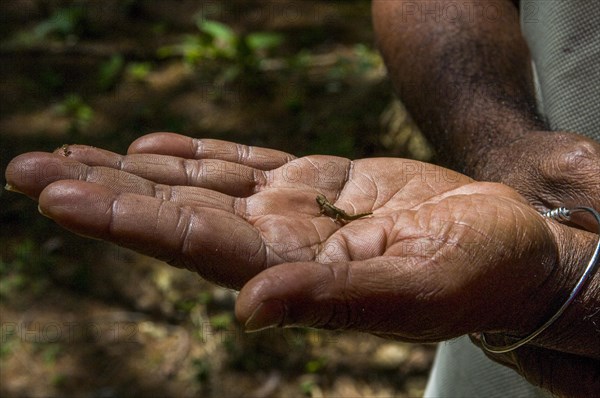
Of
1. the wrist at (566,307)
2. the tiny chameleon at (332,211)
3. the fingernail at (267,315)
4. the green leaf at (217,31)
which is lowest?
the green leaf at (217,31)

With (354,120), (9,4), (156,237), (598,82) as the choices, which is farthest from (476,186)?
(9,4)

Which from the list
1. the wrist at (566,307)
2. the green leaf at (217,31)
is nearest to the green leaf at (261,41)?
the green leaf at (217,31)

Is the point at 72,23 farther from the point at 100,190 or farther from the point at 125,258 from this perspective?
the point at 100,190

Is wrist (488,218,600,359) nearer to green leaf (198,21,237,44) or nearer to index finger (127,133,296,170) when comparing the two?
index finger (127,133,296,170)

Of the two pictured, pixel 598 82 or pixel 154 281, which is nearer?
pixel 598 82

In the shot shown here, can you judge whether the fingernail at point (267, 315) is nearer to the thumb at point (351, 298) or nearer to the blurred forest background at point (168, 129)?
the thumb at point (351, 298)

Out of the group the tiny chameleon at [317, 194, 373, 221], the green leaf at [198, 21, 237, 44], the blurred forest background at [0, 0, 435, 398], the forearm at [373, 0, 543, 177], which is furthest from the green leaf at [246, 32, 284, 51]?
the tiny chameleon at [317, 194, 373, 221]
